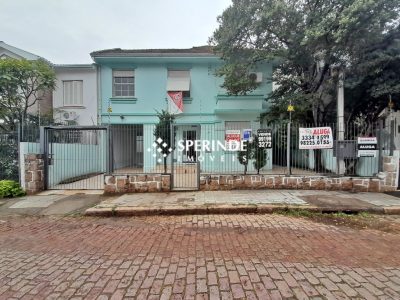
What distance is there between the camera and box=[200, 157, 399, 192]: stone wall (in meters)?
8.56

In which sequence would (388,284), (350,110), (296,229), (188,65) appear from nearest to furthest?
1. (388,284)
2. (296,229)
3. (350,110)
4. (188,65)

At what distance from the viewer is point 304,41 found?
953cm

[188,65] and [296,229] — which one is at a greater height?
[188,65]

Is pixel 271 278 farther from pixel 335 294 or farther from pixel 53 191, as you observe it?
pixel 53 191

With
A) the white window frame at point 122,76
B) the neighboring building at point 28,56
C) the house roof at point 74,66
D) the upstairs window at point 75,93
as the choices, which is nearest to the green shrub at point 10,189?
the neighboring building at point 28,56

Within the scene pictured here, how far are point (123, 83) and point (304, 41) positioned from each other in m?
10.4

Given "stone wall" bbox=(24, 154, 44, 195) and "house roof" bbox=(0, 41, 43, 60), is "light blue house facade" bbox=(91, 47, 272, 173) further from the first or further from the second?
"stone wall" bbox=(24, 154, 44, 195)

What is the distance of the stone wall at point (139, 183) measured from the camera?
8711 mm

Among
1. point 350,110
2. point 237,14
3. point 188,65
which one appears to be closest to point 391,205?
point 350,110

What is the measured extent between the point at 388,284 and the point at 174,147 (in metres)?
6.89

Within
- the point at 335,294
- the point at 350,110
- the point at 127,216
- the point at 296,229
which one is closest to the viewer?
the point at 335,294

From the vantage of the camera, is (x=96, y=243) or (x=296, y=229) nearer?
(x=96, y=243)

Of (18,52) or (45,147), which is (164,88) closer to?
(45,147)

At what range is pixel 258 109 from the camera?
47.3ft
